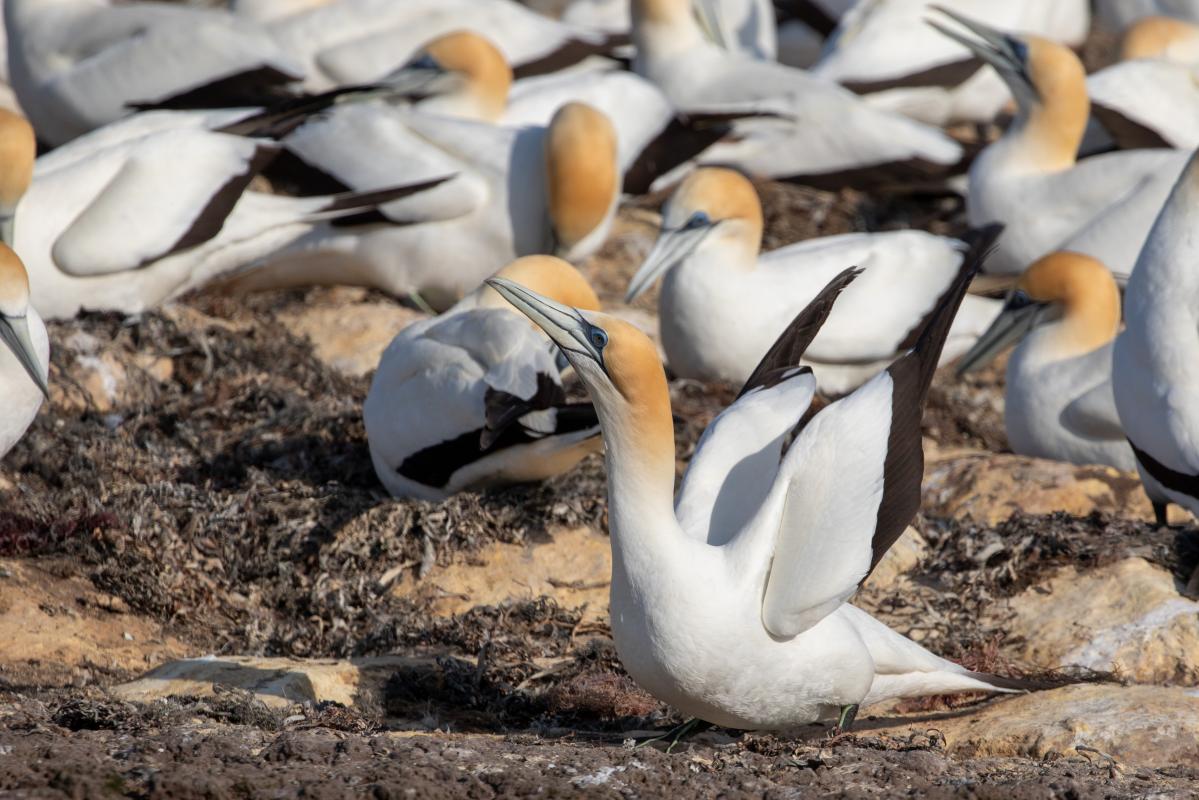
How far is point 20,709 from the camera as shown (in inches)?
151

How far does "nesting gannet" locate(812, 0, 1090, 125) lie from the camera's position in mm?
11281

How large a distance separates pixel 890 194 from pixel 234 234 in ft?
13.8

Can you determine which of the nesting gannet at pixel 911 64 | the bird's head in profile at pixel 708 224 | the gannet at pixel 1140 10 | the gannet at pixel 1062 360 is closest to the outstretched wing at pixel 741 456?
the gannet at pixel 1062 360

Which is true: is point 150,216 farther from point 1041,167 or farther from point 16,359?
point 1041,167

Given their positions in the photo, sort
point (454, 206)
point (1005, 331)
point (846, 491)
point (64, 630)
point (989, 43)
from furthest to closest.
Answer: point (989, 43), point (454, 206), point (1005, 331), point (64, 630), point (846, 491)

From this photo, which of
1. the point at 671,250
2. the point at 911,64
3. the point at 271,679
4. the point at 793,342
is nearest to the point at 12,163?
the point at 671,250

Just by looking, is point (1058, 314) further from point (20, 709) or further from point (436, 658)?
point (20, 709)

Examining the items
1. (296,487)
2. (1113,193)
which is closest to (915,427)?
(296,487)

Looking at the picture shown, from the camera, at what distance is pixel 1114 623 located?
5.18 m

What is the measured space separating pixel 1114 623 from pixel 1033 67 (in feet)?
15.8

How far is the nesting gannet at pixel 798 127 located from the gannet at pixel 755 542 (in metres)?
6.27

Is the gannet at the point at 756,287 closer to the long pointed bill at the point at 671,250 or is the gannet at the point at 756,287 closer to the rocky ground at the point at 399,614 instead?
the long pointed bill at the point at 671,250

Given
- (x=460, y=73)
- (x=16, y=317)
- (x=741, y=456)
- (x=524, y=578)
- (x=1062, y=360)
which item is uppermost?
(x=16, y=317)

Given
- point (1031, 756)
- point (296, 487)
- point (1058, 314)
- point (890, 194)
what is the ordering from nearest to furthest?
point (1031, 756) < point (296, 487) < point (1058, 314) < point (890, 194)
